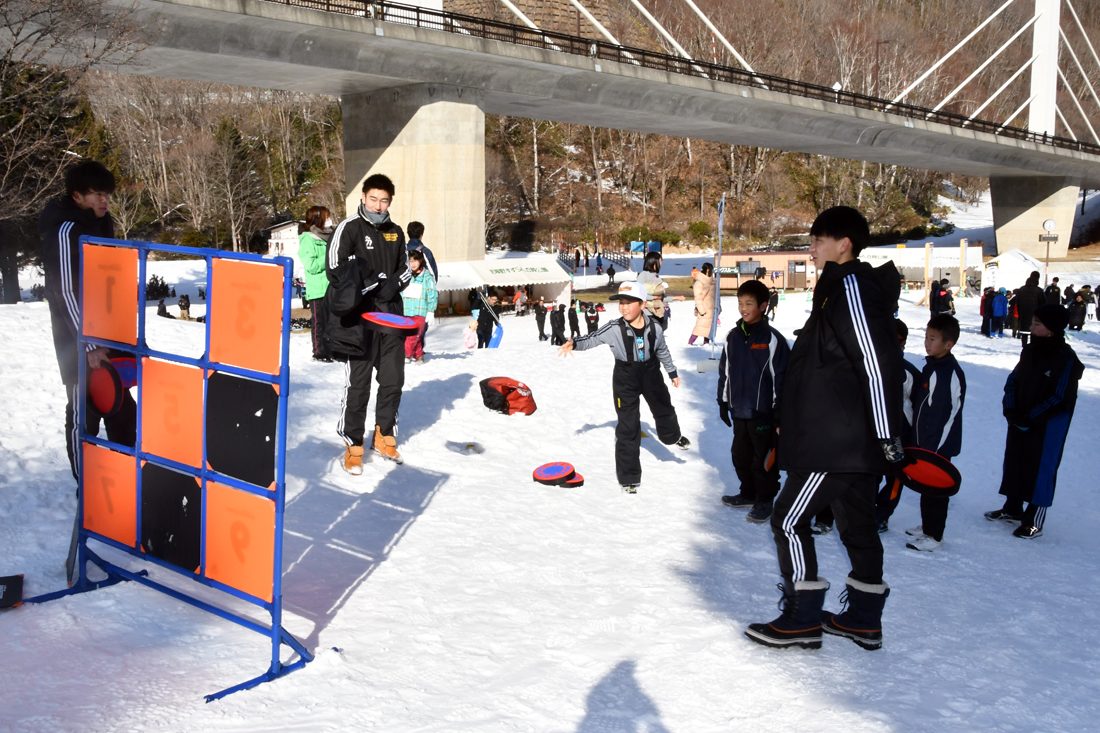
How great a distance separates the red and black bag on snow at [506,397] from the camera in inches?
377

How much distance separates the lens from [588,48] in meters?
34.2

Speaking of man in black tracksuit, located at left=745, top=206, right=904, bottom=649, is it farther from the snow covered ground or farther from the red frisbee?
the red frisbee

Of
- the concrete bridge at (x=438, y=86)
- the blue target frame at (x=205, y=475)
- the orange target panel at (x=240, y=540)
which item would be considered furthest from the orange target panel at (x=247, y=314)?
the concrete bridge at (x=438, y=86)

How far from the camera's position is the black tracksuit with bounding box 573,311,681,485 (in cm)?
735

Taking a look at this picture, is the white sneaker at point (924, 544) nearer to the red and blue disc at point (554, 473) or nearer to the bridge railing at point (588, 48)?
the red and blue disc at point (554, 473)

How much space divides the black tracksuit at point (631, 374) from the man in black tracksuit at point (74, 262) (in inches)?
136

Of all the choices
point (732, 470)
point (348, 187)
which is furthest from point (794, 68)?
point (732, 470)

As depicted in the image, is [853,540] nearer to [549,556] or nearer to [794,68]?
[549,556]

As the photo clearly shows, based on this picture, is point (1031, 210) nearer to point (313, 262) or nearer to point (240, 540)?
point (313, 262)

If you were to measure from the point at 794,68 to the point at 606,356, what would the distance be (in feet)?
199

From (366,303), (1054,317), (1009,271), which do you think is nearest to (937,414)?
(1054,317)

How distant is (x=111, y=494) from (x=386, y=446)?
3.12 metres

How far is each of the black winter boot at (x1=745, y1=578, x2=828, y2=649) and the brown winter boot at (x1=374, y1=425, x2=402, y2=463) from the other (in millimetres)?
3783

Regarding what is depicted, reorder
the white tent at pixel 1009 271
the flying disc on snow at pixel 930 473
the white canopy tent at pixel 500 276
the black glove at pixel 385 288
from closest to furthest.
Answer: the flying disc on snow at pixel 930 473 < the black glove at pixel 385 288 < the white canopy tent at pixel 500 276 < the white tent at pixel 1009 271
